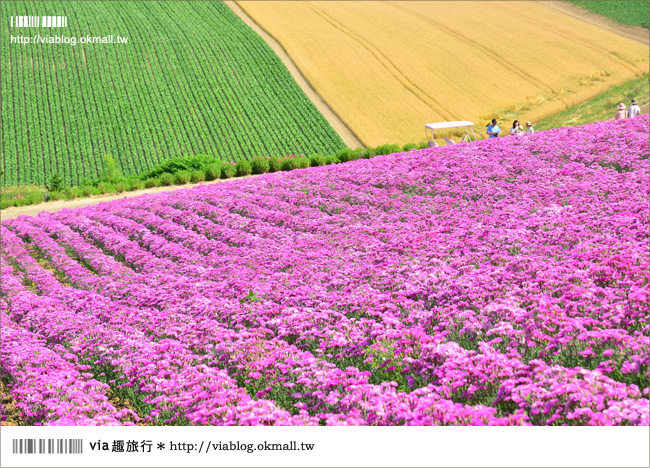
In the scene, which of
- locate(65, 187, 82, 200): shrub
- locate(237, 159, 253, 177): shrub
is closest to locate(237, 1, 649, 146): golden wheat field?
locate(237, 159, 253, 177): shrub

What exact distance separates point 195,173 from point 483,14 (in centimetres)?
4505

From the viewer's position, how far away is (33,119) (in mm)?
44875

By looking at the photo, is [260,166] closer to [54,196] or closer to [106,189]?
[106,189]

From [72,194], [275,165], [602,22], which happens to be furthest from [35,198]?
[602,22]

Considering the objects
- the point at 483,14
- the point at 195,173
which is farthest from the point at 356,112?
the point at 483,14

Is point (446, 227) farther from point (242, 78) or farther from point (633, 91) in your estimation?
point (242, 78)

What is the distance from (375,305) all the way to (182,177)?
24189mm

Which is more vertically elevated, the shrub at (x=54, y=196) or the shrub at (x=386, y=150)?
the shrub at (x=386, y=150)

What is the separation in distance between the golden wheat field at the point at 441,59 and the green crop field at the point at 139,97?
3737 millimetres

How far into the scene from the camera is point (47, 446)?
4.84 m

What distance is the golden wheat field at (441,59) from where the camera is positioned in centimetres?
4572

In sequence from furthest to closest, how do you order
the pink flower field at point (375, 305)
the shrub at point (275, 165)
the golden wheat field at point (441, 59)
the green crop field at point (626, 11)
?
the green crop field at point (626, 11) < the golden wheat field at point (441, 59) < the shrub at point (275, 165) < the pink flower field at point (375, 305)

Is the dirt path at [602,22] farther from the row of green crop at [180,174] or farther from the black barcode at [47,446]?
the black barcode at [47,446]

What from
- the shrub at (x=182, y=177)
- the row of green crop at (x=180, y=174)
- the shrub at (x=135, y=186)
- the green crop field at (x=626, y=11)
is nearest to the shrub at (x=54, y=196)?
the row of green crop at (x=180, y=174)
